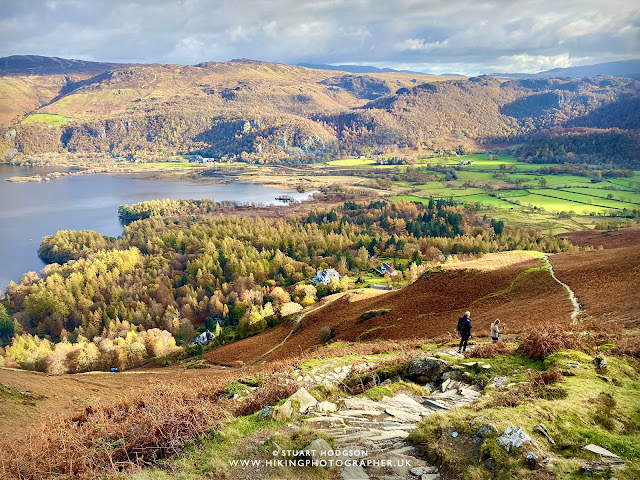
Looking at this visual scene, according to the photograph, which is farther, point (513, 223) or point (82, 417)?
point (513, 223)

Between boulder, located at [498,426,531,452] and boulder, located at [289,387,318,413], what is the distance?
5.08 metres

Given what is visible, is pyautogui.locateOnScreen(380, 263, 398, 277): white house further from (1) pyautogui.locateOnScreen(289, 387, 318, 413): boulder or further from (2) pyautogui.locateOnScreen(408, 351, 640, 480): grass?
(1) pyautogui.locateOnScreen(289, 387, 318, 413): boulder

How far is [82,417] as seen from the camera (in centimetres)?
1327

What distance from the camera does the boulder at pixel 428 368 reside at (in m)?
14.0

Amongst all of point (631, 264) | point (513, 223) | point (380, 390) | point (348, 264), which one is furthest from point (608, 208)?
point (380, 390)

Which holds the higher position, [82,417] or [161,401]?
[161,401]

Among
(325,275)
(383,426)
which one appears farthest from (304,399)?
(325,275)

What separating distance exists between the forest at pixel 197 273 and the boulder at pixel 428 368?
117 ft

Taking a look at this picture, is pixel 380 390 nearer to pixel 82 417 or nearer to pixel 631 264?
pixel 82 417

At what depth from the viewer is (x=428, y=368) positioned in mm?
14375

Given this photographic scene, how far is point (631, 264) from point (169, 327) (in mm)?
61998

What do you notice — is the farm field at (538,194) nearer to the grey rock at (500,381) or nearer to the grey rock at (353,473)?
the grey rock at (500,381)

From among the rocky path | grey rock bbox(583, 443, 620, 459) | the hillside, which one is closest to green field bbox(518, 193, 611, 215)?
the hillside

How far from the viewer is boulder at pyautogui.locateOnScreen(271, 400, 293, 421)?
1055cm
